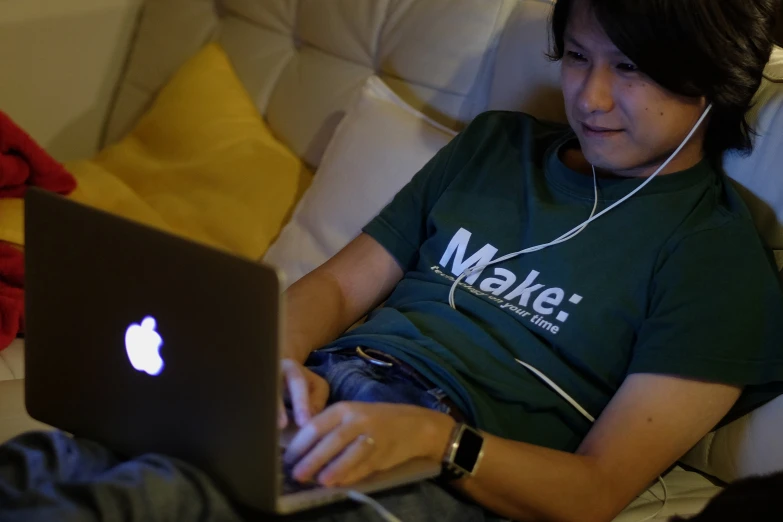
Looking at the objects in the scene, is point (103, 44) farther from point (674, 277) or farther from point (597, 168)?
point (674, 277)

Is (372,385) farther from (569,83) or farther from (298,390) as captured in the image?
(569,83)

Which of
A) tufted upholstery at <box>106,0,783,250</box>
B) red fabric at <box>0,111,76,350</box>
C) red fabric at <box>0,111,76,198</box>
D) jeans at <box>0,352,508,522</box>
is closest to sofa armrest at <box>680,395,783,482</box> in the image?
tufted upholstery at <box>106,0,783,250</box>

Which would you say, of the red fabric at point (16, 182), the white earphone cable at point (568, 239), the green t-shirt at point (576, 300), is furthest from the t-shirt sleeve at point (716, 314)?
the red fabric at point (16, 182)

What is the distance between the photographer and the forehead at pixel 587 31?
1140 mm

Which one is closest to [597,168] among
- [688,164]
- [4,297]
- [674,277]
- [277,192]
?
[688,164]

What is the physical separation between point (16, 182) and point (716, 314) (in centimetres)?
132

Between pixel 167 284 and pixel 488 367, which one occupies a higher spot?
pixel 167 284

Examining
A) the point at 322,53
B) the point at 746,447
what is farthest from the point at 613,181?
the point at 322,53

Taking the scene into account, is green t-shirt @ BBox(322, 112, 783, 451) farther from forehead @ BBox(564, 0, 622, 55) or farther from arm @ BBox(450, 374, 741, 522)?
forehead @ BBox(564, 0, 622, 55)

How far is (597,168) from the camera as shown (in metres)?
1.28

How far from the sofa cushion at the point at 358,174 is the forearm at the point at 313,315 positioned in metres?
0.26

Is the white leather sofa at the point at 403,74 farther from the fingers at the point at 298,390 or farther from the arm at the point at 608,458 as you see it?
the fingers at the point at 298,390

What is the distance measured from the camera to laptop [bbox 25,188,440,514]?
0.77 meters

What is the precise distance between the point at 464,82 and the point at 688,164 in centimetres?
60
